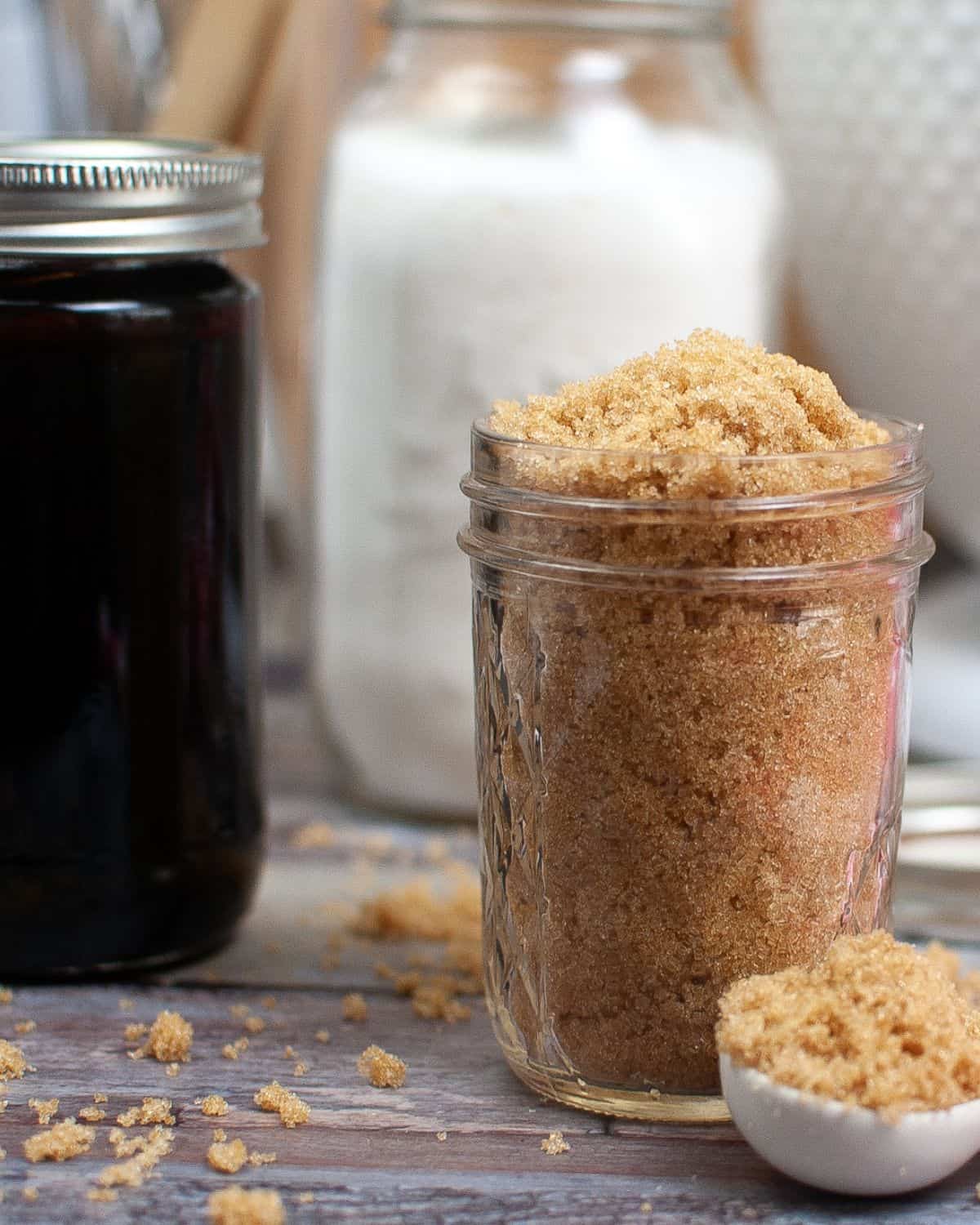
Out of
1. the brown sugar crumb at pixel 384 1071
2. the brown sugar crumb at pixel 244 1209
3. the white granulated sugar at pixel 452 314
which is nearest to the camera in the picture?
the brown sugar crumb at pixel 244 1209

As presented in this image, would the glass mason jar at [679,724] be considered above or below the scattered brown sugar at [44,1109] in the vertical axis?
above

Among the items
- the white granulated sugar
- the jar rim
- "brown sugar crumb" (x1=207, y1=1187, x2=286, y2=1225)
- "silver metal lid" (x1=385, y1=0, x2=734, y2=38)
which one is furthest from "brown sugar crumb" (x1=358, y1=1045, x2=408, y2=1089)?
"silver metal lid" (x1=385, y1=0, x2=734, y2=38)

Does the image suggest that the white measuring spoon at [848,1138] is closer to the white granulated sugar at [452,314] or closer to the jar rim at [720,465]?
the jar rim at [720,465]

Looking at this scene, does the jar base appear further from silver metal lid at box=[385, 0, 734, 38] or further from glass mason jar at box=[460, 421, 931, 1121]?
silver metal lid at box=[385, 0, 734, 38]

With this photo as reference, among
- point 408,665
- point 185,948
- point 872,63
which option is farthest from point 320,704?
point 872,63

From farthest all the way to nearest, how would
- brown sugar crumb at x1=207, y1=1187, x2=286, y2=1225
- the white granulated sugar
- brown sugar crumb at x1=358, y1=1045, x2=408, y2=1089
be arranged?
the white granulated sugar < brown sugar crumb at x1=358, y1=1045, x2=408, y2=1089 < brown sugar crumb at x1=207, y1=1187, x2=286, y2=1225

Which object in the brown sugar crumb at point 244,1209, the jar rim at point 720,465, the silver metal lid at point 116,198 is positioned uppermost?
the silver metal lid at point 116,198

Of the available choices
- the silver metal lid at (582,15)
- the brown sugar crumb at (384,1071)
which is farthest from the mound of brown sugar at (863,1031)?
the silver metal lid at (582,15)
